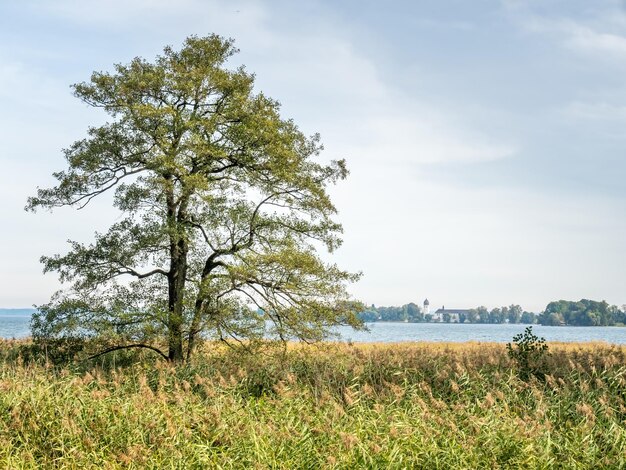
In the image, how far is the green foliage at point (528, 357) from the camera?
15531mm

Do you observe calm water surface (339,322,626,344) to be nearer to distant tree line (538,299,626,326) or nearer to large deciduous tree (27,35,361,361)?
large deciduous tree (27,35,361,361)

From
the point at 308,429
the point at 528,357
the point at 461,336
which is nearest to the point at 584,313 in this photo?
the point at 461,336

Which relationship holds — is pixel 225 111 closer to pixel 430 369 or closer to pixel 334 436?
pixel 430 369

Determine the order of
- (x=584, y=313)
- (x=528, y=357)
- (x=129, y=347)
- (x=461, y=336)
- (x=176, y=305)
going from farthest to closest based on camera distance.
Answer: (x=584, y=313)
(x=461, y=336)
(x=129, y=347)
(x=176, y=305)
(x=528, y=357)

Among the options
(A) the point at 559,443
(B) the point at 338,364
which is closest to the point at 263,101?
(B) the point at 338,364

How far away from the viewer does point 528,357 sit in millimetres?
16266

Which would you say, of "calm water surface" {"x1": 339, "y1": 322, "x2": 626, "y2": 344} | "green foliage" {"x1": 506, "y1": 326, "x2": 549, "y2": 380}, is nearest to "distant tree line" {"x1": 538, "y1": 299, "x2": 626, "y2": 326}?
"calm water surface" {"x1": 339, "y1": 322, "x2": 626, "y2": 344}

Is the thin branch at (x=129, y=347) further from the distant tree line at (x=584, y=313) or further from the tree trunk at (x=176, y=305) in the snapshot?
the distant tree line at (x=584, y=313)

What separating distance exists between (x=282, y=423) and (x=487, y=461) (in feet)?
11.0

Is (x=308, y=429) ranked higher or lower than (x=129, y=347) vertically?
lower

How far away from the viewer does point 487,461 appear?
348 inches

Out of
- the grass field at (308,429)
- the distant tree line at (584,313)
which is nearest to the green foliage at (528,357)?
the grass field at (308,429)

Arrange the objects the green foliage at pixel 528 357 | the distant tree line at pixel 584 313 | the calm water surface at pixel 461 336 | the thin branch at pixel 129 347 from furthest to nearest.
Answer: the distant tree line at pixel 584 313 → the calm water surface at pixel 461 336 → the thin branch at pixel 129 347 → the green foliage at pixel 528 357

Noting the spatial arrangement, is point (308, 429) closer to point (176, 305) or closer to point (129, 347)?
point (176, 305)
